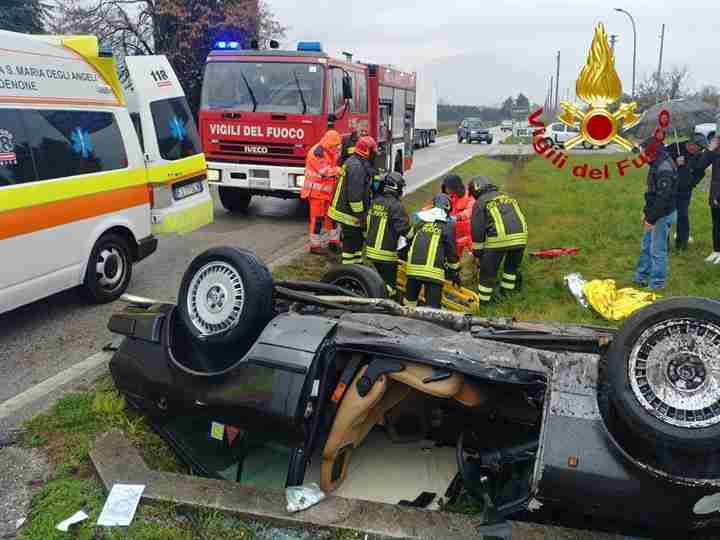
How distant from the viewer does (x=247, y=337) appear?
3.37m

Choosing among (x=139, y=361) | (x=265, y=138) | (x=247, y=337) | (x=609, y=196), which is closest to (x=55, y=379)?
(x=139, y=361)

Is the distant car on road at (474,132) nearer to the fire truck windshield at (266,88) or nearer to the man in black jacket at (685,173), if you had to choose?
the fire truck windshield at (266,88)

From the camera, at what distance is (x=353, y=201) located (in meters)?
6.82

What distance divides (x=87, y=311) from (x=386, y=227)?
111 inches

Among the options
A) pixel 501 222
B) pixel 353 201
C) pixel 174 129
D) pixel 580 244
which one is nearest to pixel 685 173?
pixel 580 244

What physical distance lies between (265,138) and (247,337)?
720 cm

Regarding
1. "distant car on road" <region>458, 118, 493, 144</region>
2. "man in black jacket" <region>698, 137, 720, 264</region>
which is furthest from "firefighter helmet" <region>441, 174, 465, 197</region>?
"distant car on road" <region>458, 118, 493, 144</region>

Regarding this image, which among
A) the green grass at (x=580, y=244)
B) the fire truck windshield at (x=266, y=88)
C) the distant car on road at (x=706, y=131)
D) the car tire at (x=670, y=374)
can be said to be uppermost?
the fire truck windshield at (x=266, y=88)

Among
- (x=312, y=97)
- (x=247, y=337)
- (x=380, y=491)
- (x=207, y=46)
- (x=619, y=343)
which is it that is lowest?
(x=380, y=491)

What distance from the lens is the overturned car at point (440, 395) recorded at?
8.14 feet

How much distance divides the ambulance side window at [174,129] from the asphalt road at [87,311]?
1.34m

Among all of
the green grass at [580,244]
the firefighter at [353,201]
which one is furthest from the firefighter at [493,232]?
the firefighter at [353,201]

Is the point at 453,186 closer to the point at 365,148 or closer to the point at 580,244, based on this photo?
the point at 365,148

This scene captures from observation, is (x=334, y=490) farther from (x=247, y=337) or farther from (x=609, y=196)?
(x=609, y=196)
